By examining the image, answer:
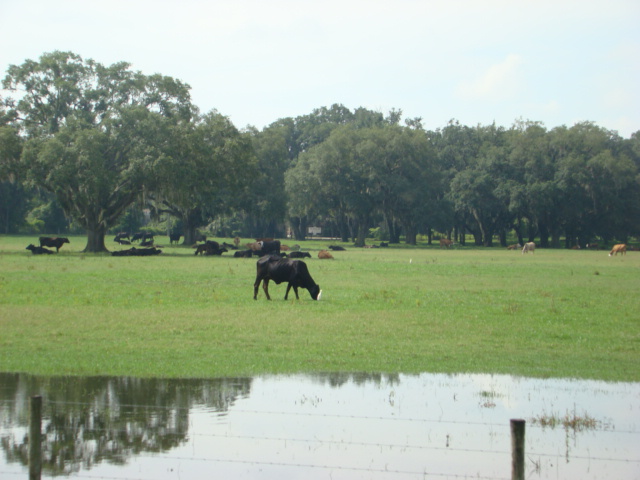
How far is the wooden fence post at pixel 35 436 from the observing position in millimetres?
5930

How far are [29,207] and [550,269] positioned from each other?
81381 mm

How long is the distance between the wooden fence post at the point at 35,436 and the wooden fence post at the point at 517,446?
380cm

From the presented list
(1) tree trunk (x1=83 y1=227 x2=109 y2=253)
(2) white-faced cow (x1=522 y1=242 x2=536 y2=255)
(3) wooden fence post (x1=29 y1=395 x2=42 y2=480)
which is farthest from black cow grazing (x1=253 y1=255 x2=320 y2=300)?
(2) white-faced cow (x1=522 y1=242 x2=536 y2=255)

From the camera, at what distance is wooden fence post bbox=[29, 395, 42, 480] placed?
19.5 feet

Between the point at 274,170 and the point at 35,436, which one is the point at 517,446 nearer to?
the point at 35,436

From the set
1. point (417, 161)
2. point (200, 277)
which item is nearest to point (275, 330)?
point (200, 277)

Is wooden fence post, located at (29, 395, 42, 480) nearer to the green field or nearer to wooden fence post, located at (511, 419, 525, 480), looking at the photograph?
wooden fence post, located at (511, 419, 525, 480)

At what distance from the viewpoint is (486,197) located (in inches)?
3314

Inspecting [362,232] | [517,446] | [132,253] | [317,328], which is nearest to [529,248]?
[362,232]

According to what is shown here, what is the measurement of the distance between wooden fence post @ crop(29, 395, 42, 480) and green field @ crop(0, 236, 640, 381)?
5.40 meters

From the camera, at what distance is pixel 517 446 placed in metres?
5.55

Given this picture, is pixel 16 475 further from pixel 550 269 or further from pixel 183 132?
pixel 183 132

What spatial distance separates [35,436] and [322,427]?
4.09 metres

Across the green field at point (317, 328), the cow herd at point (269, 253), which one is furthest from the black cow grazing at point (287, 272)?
the green field at point (317, 328)
